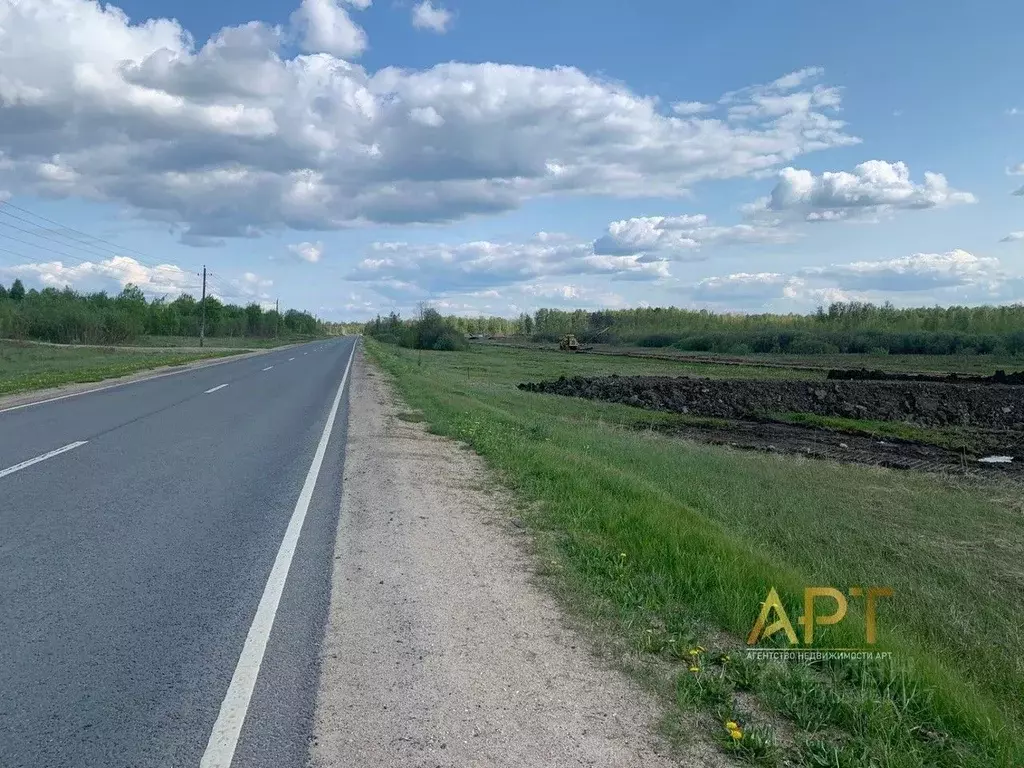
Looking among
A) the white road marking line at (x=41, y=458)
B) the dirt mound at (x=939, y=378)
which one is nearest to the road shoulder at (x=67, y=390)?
the white road marking line at (x=41, y=458)

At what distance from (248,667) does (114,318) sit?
83.0m

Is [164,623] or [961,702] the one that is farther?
[164,623]

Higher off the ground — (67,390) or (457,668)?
(67,390)

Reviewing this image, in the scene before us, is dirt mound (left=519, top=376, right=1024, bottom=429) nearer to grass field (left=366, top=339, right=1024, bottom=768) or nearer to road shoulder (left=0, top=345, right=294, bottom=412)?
grass field (left=366, top=339, right=1024, bottom=768)

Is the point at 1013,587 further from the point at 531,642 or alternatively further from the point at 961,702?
the point at 531,642

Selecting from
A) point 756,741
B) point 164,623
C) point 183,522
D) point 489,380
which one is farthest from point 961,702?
point 489,380

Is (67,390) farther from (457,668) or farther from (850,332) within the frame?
(850,332)

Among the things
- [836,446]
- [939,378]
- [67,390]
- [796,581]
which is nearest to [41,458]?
[796,581]

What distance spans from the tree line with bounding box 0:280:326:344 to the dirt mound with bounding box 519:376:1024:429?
58.3m

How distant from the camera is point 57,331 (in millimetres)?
74750

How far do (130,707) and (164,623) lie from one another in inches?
46.9

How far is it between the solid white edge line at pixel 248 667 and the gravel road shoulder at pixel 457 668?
393mm

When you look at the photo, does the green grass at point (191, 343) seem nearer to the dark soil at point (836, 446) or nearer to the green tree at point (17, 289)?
the green tree at point (17, 289)

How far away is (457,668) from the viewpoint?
4.63 meters
